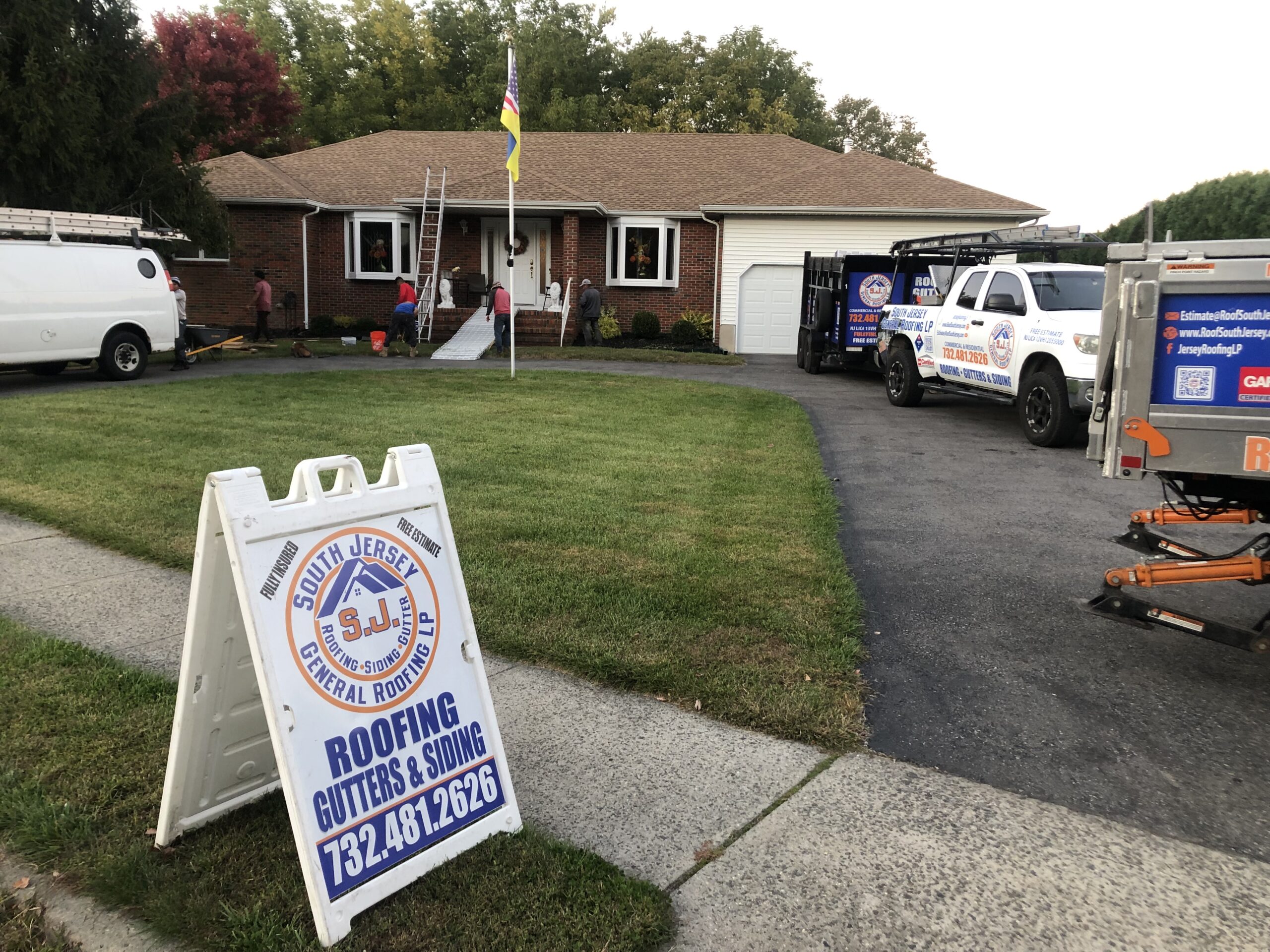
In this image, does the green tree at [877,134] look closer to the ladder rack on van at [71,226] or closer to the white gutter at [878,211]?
the white gutter at [878,211]

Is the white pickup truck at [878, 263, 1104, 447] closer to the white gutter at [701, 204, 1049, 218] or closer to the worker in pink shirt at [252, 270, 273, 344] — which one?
the white gutter at [701, 204, 1049, 218]

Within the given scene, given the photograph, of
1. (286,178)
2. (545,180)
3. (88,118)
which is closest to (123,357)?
(88,118)

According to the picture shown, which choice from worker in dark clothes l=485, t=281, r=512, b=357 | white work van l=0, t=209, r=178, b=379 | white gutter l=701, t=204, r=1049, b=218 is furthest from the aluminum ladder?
white work van l=0, t=209, r=178, b=379

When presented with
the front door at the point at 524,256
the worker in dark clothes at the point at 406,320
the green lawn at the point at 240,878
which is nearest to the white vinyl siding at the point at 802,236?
the front door at the point at 524,256

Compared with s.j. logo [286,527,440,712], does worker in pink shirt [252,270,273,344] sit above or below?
above

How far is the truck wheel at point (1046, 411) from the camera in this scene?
35.8 feet

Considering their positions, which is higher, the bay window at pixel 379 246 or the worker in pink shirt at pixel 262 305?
the bay window at pixel 379 246

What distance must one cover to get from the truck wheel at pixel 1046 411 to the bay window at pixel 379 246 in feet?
60.8

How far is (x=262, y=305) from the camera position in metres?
23.2

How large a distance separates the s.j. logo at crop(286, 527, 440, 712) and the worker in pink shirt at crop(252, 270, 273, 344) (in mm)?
21636

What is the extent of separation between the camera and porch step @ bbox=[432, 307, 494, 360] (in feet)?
70.0

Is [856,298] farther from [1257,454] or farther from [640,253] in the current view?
[1257,454]

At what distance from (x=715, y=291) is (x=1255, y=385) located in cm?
2224

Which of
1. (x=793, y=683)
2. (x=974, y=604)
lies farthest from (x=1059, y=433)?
(x=793, y=683)
